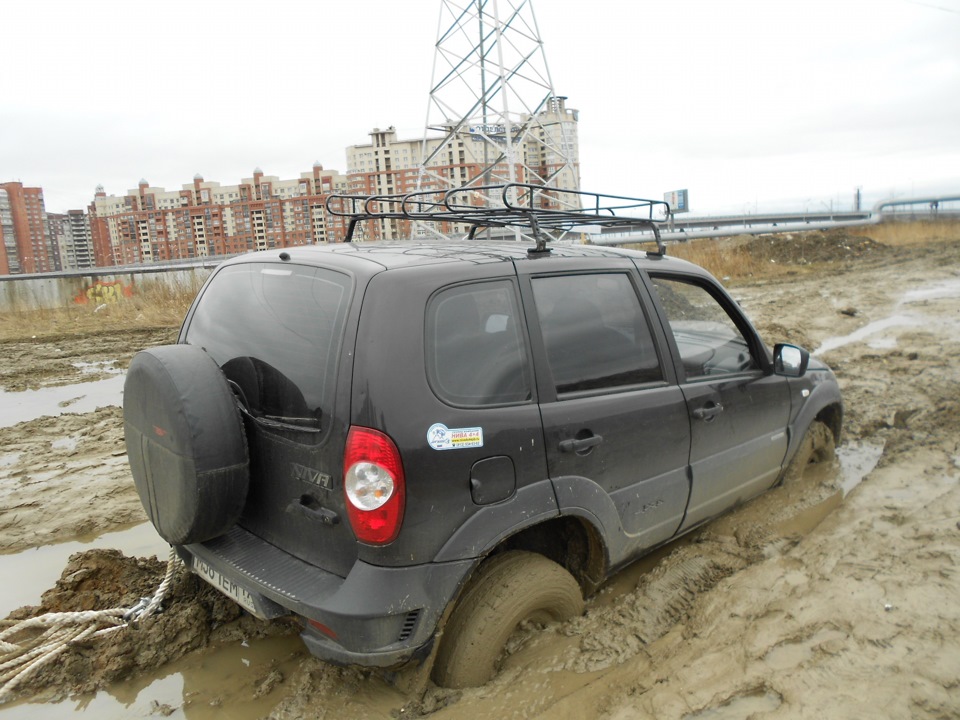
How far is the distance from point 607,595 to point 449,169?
22877 millimetres

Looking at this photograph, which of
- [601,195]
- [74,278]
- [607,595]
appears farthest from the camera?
[74,278]

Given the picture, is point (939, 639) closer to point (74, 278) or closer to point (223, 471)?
point (223, 471)

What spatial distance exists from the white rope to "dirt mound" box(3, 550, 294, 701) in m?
0.04

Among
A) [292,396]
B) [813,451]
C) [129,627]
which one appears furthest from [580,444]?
[813,451]

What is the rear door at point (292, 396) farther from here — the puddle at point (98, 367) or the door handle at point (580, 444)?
the puddle at point (98, 367)

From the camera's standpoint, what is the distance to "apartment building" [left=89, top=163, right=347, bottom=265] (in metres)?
18.2

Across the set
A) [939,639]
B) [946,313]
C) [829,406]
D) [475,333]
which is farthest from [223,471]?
[946,313]

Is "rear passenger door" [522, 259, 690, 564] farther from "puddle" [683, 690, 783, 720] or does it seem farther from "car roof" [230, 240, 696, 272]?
"puddle" [683, 690, 783, 720]

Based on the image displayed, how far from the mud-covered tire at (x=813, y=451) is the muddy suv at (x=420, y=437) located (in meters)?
1.33

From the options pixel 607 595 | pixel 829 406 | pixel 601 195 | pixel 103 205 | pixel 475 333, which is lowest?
pixel 607 595

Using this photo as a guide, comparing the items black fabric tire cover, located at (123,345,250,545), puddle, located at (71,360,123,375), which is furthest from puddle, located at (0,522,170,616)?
puddle, located at (71,360,123,375)

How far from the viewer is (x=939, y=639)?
8.95 ft

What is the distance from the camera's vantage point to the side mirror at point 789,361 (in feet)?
12.7

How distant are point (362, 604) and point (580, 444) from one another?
1039 mm
